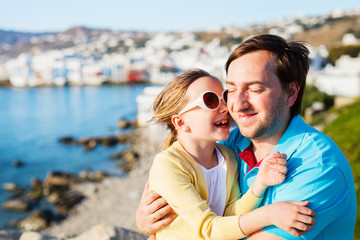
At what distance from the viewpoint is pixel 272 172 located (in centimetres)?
152

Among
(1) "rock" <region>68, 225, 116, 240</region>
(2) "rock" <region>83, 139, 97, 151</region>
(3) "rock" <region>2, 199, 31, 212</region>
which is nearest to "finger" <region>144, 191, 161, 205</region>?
(1) "rock" <region>68, 225, 116, 240</region>

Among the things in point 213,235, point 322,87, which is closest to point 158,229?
point 213,235

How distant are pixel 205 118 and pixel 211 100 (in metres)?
0.10

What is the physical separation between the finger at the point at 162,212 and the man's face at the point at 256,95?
577 millimetres

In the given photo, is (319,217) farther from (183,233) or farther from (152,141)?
(152,141)

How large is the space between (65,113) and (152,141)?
24859mm

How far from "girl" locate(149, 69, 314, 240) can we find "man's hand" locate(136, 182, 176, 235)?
4 cm

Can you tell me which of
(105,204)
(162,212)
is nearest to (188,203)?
(162,212)

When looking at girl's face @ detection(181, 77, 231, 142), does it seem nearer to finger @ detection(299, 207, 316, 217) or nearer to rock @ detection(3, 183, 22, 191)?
finger @ detection(299, 207, 316, 217)

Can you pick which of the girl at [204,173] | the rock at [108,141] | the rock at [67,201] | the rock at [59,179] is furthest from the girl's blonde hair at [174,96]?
the rock at [108,141]

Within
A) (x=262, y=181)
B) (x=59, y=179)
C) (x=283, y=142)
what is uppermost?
(x=283, y=142)

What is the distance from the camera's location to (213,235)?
1.57 m

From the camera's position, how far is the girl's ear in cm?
192

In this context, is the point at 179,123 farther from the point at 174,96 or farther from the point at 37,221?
the point at 37,221
